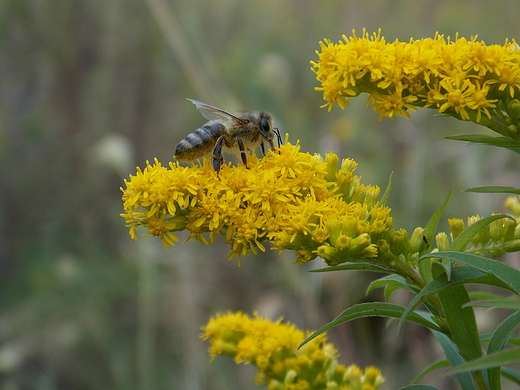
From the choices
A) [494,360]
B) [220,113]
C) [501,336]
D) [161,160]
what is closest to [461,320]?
[501,336]

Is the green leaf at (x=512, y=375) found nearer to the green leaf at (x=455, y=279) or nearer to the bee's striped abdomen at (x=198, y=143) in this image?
the green leaf at (x=455, y=279)

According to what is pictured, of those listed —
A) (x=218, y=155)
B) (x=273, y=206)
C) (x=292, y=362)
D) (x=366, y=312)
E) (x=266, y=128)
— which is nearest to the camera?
(x=366, y=312)

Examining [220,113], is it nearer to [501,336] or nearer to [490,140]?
[490,140]

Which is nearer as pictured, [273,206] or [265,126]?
[273,206]

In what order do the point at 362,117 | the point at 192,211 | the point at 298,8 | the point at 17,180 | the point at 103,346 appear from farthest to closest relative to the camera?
the point at 298,8, the point at 362,117, the point at 17,180, the point at 103,346, the point at 192,211

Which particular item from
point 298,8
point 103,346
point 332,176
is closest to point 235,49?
point 298,8

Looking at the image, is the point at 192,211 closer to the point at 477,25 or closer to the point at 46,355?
the point at 46,355

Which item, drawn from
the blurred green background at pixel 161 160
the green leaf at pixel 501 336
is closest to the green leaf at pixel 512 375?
the green leaf at pixel 501 336
